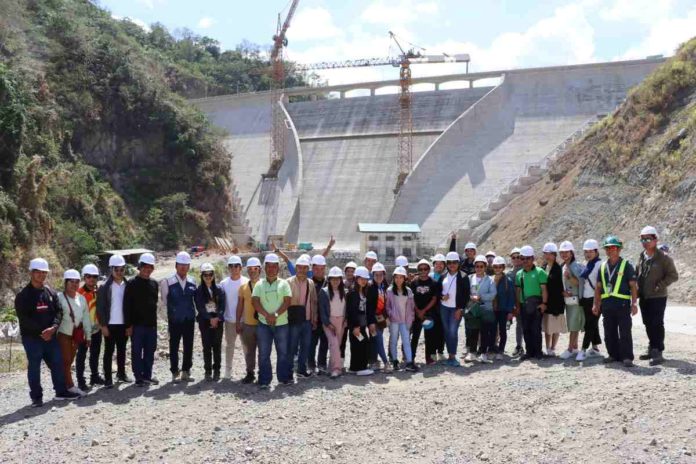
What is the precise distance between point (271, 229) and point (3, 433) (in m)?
37.1

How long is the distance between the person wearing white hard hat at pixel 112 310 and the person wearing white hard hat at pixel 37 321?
598mm

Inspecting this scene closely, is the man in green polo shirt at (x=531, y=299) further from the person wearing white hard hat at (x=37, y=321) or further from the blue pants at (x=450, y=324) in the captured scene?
the person wearing white hard hat at (x=37, y=321)

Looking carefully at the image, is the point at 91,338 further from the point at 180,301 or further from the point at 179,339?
the point at 180,301

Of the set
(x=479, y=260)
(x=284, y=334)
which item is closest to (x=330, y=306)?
(x=284, y=334)

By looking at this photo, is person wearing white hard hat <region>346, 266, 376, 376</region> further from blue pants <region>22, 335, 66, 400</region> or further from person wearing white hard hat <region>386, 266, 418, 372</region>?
blue pants <region>22, 335, 66, 400</region>

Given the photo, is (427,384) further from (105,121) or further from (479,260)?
(105,121)

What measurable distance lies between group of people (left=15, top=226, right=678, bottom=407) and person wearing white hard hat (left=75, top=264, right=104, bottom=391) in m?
0.02

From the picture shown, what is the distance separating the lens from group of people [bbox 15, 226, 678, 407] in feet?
28.3

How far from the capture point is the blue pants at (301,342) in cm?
920

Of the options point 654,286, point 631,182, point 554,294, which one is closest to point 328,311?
point 554,294

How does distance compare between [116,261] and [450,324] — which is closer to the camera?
[116,261]

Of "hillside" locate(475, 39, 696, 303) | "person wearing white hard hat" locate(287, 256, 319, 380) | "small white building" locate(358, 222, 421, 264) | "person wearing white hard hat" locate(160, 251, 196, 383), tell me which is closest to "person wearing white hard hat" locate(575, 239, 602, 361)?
"person wearing white hard hat" locate(287, 256, 319, 380)

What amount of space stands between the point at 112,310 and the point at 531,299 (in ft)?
18.5

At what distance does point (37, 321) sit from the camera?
8.20m
